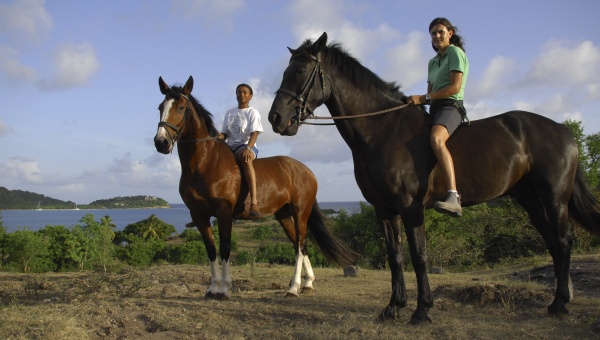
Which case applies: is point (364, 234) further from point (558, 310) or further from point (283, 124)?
point (283, 124)

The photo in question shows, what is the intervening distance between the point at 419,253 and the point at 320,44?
7.40 ft

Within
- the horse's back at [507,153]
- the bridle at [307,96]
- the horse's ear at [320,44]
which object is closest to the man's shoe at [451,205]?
the horse's back at [507,153]

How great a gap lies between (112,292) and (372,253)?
84.3 feet

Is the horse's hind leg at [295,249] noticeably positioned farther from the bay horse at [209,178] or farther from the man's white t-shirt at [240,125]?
the man's white t-shirt at [240,125]

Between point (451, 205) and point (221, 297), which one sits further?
point (221, 297)

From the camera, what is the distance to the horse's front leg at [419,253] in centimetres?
458

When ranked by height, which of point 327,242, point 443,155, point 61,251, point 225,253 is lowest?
point 61,251

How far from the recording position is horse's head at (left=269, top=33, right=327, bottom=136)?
180 inches

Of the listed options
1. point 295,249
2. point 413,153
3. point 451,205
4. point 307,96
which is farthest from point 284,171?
point 451,205

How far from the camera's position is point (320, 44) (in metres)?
4.80

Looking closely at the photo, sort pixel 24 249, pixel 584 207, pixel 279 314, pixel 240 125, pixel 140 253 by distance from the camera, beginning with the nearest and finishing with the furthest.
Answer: pixel 279 314
pixel 584 207
pixel 240 125
pixel 24 249
pixel 140 253

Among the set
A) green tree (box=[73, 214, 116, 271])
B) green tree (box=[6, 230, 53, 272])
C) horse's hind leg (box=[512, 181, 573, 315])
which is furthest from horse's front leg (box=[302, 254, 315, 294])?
green tree (box=[6, 230, 53, 272])

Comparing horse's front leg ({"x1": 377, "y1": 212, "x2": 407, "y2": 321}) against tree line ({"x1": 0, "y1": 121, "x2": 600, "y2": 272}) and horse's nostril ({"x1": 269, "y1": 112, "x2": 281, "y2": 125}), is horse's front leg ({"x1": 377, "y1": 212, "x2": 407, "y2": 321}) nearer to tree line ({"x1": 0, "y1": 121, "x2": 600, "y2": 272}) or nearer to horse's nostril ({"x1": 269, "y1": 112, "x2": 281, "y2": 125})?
horse's nostril ({"x1": 269, "y1": 112, "x2": 281, "y2": 125})

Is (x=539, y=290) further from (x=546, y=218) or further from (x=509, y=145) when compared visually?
(x=509, y=145)
